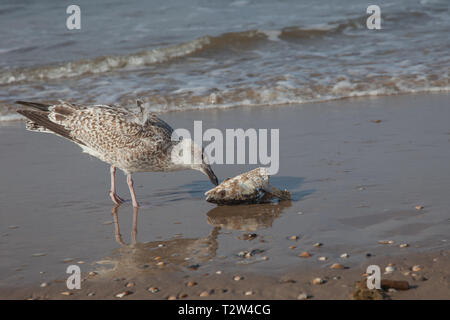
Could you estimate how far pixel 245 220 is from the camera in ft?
16.5

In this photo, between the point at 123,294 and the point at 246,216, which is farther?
the point at 246,216

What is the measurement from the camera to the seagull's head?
564cm

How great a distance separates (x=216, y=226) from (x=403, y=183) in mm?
1886

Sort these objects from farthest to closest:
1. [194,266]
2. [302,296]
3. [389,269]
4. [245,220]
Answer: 1. [245,220]
2. [194,266]
3. [389,269]
4. [302,296]

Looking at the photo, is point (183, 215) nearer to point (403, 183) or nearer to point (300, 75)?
point (403, 183)

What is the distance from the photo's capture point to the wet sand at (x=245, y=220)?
3891 mm

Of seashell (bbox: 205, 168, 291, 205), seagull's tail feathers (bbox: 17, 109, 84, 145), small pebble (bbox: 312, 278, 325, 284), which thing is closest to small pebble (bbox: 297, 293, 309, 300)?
small pebble (bbox: 312, 278, 325, 284)

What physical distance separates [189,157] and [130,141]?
1.87 feet

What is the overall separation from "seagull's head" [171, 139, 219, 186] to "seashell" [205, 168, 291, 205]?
319 mm

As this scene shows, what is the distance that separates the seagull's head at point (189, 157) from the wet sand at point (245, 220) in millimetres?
294

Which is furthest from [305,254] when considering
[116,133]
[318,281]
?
[116,133]

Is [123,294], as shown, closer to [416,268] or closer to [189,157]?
[416,268]

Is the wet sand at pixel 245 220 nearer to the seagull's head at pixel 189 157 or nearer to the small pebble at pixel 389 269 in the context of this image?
the small pebble at pixel 389 269

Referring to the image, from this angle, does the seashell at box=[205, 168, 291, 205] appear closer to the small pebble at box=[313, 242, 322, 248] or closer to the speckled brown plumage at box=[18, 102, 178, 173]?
the speckled brown plumage at box=[18, 102, 178, 173]
